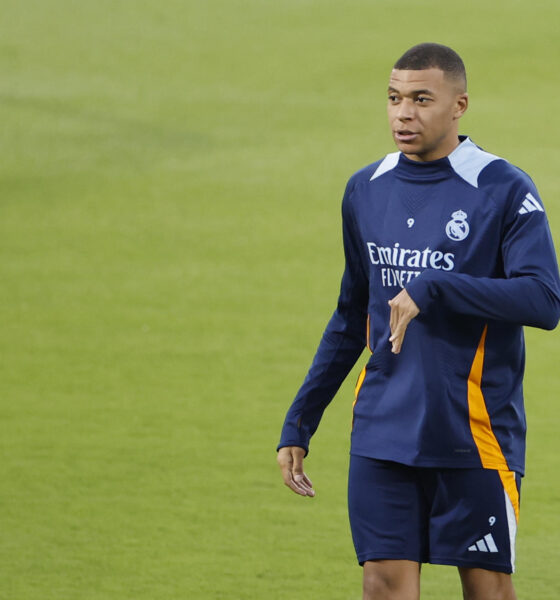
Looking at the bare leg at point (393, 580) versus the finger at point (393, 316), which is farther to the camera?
the bare leg at point (393, 580)

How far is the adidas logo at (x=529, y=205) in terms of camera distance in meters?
2.71

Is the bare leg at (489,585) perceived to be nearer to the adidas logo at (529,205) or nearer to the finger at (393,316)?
the finger at (393,316)

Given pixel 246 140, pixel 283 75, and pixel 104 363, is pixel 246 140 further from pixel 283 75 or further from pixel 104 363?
pixel 104 363

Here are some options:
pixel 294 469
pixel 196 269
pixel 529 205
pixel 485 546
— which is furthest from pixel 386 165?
pixel 196 269

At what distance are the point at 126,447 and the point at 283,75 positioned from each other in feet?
29.2

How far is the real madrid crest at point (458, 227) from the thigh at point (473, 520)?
0.47 metres

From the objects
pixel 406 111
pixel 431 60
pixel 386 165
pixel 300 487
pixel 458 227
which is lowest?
pixel 300 487

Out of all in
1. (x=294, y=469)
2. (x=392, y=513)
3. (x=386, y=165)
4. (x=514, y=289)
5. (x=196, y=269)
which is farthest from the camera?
(x=196, y=269)

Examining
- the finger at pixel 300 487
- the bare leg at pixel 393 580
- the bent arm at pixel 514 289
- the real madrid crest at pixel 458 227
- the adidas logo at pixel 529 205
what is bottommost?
the bare leg at pixel 393 580

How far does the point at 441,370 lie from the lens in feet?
9.11

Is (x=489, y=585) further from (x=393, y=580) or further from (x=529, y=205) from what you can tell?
(x=529, y=205)

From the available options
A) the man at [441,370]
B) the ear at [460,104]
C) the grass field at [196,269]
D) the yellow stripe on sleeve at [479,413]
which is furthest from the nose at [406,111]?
the grass field at [196,269]

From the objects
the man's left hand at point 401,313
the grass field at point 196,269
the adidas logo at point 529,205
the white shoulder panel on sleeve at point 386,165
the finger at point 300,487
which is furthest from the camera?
Answer: the grass field at point 196,269

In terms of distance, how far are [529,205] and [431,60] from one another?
368mm
